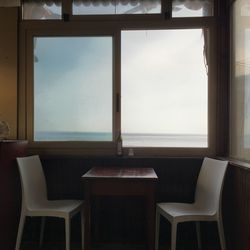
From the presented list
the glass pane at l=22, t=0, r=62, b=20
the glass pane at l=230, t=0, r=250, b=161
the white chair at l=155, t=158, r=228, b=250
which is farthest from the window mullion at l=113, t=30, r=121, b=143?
the glass pane at l=230, t=0, r=250, b=161

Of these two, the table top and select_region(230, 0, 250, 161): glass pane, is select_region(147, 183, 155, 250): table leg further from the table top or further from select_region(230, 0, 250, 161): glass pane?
select_region(230, 0, 250, 161): glass pane

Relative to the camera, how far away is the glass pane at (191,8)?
333cm

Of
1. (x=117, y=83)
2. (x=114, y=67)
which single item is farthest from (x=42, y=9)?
(x=117, y=83)

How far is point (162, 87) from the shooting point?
3.40 meters

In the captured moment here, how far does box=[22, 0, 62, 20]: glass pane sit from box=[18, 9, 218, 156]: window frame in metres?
0.06

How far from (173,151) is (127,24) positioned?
4.53 feet

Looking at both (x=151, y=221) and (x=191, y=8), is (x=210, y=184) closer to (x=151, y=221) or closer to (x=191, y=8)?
(x=151, y=221)

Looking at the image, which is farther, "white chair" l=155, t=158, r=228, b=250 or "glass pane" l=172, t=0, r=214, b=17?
"glass pane" l=172, t=0, r=214, b=17

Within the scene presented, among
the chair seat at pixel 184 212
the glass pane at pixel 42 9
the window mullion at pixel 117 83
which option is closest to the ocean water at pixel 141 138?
the window mullion at pixel 117 83

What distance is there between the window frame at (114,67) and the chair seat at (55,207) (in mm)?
553

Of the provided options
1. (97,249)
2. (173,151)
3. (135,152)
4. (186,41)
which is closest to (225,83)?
(186,41)

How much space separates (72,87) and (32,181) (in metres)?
1.07

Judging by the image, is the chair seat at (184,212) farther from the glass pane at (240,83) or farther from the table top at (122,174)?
the glass pane at (240,83)

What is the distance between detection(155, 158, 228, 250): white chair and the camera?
2.59 metres
